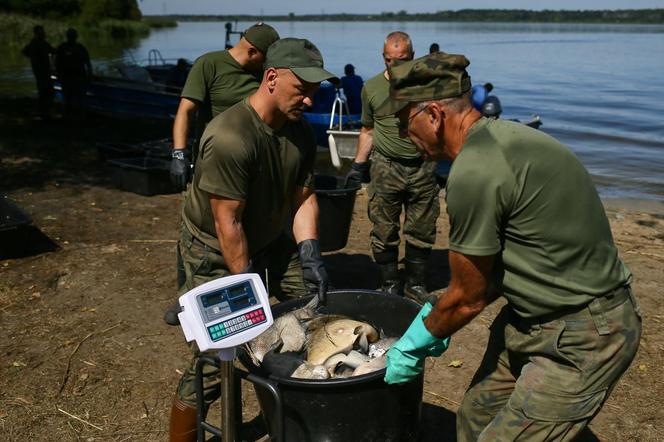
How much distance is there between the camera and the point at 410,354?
8.02 feet

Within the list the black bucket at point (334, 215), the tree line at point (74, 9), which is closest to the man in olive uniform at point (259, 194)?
the black bucket at point (334, 215)

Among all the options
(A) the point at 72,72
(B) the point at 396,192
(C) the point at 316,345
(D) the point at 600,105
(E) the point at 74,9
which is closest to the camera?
(C) the point at 316,345

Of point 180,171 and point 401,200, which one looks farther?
point 401,200

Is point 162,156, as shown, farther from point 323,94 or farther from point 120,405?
point 120,405

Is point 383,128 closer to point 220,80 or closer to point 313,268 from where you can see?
point 220,80

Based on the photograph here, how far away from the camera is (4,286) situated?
5746 millimetres

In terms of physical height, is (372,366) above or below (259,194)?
below

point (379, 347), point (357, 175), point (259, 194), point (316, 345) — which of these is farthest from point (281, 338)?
point (357, 175)

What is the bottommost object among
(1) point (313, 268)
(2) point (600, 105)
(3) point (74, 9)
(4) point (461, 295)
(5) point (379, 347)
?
Answer: (3) point (74, 9)

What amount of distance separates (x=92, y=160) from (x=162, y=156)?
2.04 m

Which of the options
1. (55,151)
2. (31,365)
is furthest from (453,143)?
(55,151)

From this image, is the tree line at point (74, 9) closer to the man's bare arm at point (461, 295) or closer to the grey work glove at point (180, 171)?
the grey work glove at point (180, 171)

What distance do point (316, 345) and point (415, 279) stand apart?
2.91 metres

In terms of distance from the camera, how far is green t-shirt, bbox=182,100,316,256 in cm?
300
